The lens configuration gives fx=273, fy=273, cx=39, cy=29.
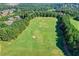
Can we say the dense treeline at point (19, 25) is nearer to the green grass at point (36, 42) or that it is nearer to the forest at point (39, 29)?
the forest at point (39, 29)

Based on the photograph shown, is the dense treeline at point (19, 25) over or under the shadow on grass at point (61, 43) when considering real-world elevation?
over

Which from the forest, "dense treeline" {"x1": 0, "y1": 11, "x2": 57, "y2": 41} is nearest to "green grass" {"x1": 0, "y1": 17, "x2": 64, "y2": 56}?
the forest

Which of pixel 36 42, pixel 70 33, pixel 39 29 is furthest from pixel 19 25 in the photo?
pixel 70 33

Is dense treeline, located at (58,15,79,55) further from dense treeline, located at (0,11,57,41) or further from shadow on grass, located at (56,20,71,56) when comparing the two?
dense treeline, located at (0,11,57,41)

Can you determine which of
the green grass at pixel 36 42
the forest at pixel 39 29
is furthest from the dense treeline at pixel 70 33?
the green grass at pixel 36 42

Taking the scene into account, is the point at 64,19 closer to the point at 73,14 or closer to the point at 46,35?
the point at 73,14

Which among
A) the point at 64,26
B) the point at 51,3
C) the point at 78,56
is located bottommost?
the point at 78,56

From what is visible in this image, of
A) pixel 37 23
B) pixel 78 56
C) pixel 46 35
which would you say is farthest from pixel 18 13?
pixel 78 56

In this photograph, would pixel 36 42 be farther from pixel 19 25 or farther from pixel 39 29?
pixel 19 25
